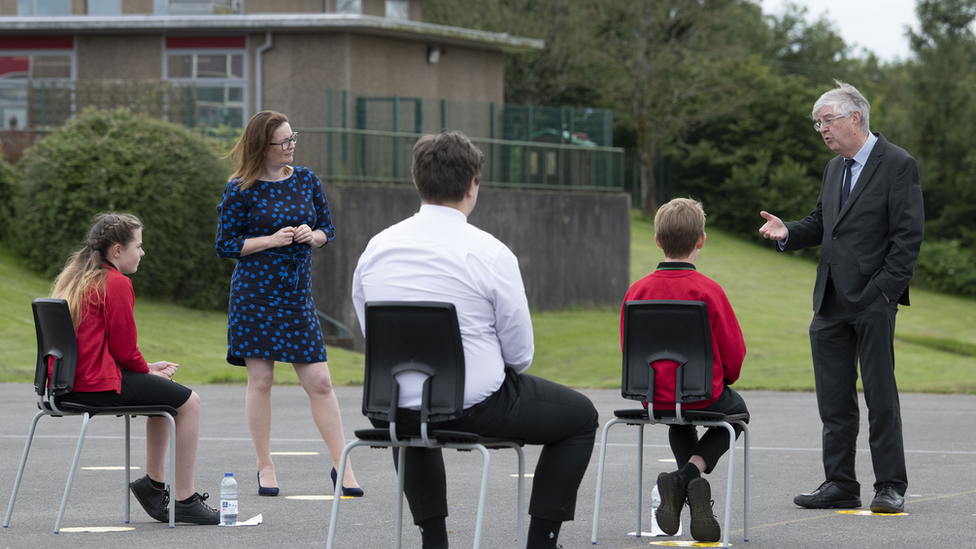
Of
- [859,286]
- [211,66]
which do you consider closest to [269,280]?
[859,286]

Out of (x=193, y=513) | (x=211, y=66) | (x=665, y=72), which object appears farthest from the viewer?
(x=665, y=72)

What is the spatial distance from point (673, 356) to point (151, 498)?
2.51 m

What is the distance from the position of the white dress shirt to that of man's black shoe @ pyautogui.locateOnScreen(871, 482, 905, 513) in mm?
2503

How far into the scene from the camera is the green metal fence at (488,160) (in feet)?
71.4

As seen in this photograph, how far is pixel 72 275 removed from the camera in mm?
5512

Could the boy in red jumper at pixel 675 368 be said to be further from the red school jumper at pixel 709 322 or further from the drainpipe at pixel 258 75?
the drainpipe at pixel 258 75

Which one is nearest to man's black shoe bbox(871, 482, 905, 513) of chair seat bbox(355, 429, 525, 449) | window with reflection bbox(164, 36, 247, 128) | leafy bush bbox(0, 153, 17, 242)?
chair seat bbox(355, 429, 525, 449)

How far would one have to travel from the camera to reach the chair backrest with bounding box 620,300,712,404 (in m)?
4.99

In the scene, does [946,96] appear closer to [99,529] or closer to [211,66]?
[211,66]

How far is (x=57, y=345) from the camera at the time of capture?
17.6ft

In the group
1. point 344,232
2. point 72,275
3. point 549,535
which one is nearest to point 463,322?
point 549,535

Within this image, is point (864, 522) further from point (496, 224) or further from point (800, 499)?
point (496, 224)

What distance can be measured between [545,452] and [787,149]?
48.3 m

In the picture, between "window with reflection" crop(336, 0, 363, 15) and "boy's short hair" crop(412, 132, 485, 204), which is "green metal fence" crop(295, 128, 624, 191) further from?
"boy's short hair" crop(412, 132, 485, 204)
